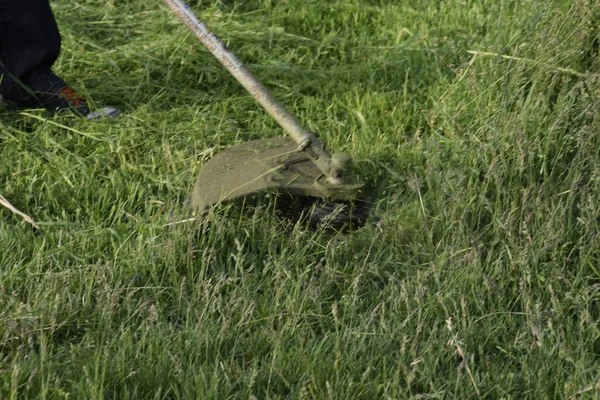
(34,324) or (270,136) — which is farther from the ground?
(34,324)

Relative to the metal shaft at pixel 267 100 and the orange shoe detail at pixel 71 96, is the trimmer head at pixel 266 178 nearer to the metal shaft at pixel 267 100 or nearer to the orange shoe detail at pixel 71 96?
the metal shaft at pixel 267 100

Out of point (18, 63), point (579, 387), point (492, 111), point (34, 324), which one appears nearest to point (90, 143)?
point (18, 63)

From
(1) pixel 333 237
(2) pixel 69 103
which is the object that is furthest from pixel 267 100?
(2) pixel 69 103

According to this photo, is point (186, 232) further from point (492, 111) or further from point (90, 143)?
point (492, 111)

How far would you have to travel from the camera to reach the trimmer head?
3.06 meters

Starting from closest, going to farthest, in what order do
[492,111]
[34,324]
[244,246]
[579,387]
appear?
[579,387], [34,324], [244,246], [492,111]

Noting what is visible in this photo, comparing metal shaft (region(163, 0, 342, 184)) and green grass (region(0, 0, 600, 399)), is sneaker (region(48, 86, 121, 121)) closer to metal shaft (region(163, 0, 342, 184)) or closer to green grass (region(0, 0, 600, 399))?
green grass (region(0, 0, 600, 399))

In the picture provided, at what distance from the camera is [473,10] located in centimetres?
450

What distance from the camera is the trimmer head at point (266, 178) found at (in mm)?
3064

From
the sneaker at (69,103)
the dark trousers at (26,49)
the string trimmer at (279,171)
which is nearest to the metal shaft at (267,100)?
the string trimmer at (279,171)

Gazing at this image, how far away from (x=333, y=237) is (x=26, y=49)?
1.63m

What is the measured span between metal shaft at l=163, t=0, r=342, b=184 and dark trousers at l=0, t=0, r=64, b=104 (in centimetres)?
83

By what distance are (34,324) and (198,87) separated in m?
1.80

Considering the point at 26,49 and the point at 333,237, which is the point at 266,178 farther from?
the point at 26,49
